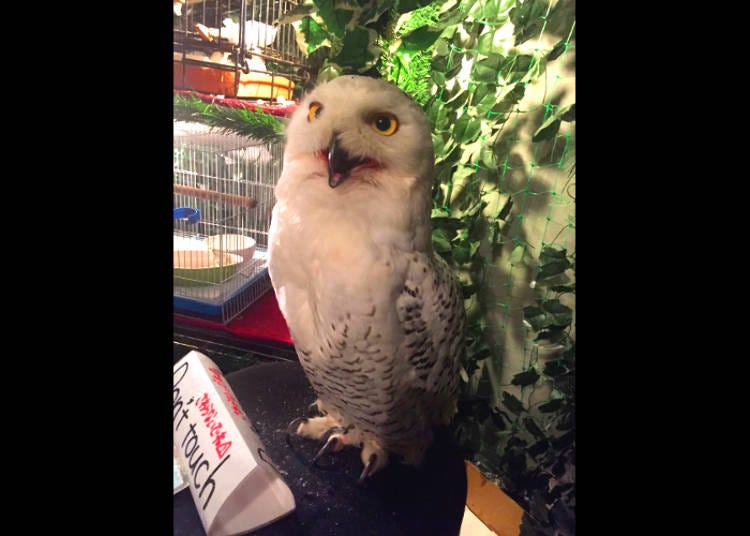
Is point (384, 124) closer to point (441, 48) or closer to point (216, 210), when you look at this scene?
point (441, 48)

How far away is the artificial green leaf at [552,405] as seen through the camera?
69 centimetres

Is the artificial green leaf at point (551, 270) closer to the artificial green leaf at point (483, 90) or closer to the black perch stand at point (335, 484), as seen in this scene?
the artificial green leaf at point (483, 90)

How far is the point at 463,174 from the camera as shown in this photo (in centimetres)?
76

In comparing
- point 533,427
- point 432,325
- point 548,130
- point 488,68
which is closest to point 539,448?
point 533,427

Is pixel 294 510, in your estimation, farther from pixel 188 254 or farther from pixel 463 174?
pixel 463 174

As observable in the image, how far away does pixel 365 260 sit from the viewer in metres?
0.68

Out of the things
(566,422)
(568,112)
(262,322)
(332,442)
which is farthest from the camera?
(332,442)

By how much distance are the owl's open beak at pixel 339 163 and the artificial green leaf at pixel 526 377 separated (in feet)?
1.37

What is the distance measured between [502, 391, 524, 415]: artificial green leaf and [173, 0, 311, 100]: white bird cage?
629 millimetres

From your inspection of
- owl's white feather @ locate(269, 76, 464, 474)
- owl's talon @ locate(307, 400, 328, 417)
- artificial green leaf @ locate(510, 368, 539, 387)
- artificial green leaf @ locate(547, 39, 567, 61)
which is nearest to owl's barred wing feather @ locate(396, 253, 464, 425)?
owl's white feather @ locate(269, 76, 464, 474)

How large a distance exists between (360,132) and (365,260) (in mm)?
180

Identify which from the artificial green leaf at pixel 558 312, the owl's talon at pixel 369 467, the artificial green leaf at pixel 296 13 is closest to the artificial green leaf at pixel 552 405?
the artificial green leaf at pixel 558 312

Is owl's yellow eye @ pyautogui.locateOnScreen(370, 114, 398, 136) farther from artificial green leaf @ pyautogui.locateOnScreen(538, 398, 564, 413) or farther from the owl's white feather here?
artificial green leaf @ pyautogui.locateOnScreen(538, 398, 564, 413)

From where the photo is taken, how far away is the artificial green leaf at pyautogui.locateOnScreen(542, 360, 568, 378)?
0.69 meters
